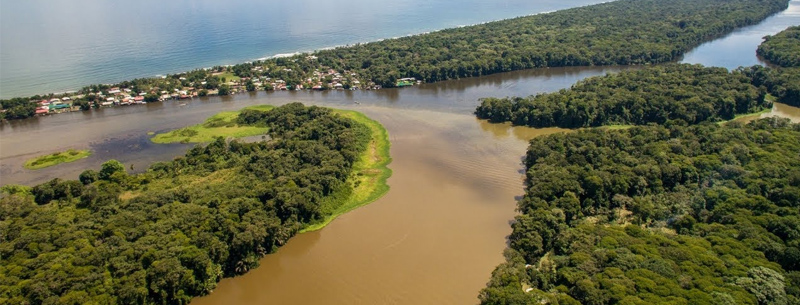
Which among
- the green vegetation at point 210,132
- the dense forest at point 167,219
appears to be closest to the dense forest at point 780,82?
the dense forest at point 167,219

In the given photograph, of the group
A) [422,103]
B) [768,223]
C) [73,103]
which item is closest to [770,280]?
[768,223]

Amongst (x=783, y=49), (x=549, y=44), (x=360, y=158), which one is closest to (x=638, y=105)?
(x=360, y=158)

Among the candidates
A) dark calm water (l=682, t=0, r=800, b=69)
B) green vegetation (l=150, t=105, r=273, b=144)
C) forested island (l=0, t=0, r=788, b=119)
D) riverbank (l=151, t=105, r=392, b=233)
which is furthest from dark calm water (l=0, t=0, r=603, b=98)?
dark calm water (l=682, t=0, r=800, b=69)

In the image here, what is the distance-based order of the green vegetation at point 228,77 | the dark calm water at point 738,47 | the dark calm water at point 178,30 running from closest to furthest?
the green vegetation at point 228,77, the dark calm water at point 178,30, the dark calm water at point 738,47

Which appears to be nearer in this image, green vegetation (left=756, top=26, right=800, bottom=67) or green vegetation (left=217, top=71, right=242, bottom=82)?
green vegetation (left=217, top=71, right=242, bottom=82)

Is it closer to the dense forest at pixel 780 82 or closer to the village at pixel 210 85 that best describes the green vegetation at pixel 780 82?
the dense forest at pixel 780 82

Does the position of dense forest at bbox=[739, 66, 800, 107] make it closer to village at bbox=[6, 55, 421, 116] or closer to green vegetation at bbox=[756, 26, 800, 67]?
green vegetation at bbox=[756, 26, 800, 67]
